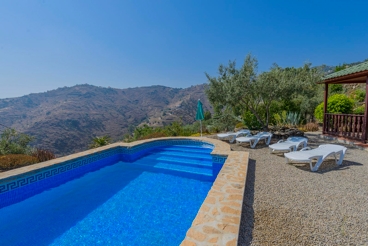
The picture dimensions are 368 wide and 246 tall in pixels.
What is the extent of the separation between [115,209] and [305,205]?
172 inches

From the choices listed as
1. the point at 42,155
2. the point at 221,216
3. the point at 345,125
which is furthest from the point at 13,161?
the point at 345,125

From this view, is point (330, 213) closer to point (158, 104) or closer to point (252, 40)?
point (252, 40)

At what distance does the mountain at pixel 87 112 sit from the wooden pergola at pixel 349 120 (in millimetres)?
28774

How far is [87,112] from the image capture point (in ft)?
194

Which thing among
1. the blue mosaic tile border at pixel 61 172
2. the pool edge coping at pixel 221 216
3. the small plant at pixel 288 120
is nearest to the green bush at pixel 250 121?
the small plant at pixel 288 120

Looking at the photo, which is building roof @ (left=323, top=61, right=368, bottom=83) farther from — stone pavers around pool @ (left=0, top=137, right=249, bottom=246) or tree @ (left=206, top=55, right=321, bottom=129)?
stone pavers around pool @ (left=0, top=137, right=249, bottom=246)

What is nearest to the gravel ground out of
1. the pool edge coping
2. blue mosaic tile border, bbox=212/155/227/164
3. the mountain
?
the pool edge coping

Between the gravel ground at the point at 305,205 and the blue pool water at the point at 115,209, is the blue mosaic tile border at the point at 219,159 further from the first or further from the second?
the gravel ground at the point at 305,205

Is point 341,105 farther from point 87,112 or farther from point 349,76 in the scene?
point 87,112

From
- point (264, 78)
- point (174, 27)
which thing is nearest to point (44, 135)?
point (174, 27)

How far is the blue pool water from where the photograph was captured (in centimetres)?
360

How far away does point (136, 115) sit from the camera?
64.1m

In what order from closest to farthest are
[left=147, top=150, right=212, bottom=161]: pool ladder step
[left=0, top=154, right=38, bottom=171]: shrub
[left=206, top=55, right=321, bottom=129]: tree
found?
Answer: [left=0, top=154, right=38, bottom=171]: shrub → [left=147, top=150, right=212, bottom=161]: pool ladder step → [left=206, top=55, right=321, bottom=129]: tree

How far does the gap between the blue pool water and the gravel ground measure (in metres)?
1.54
